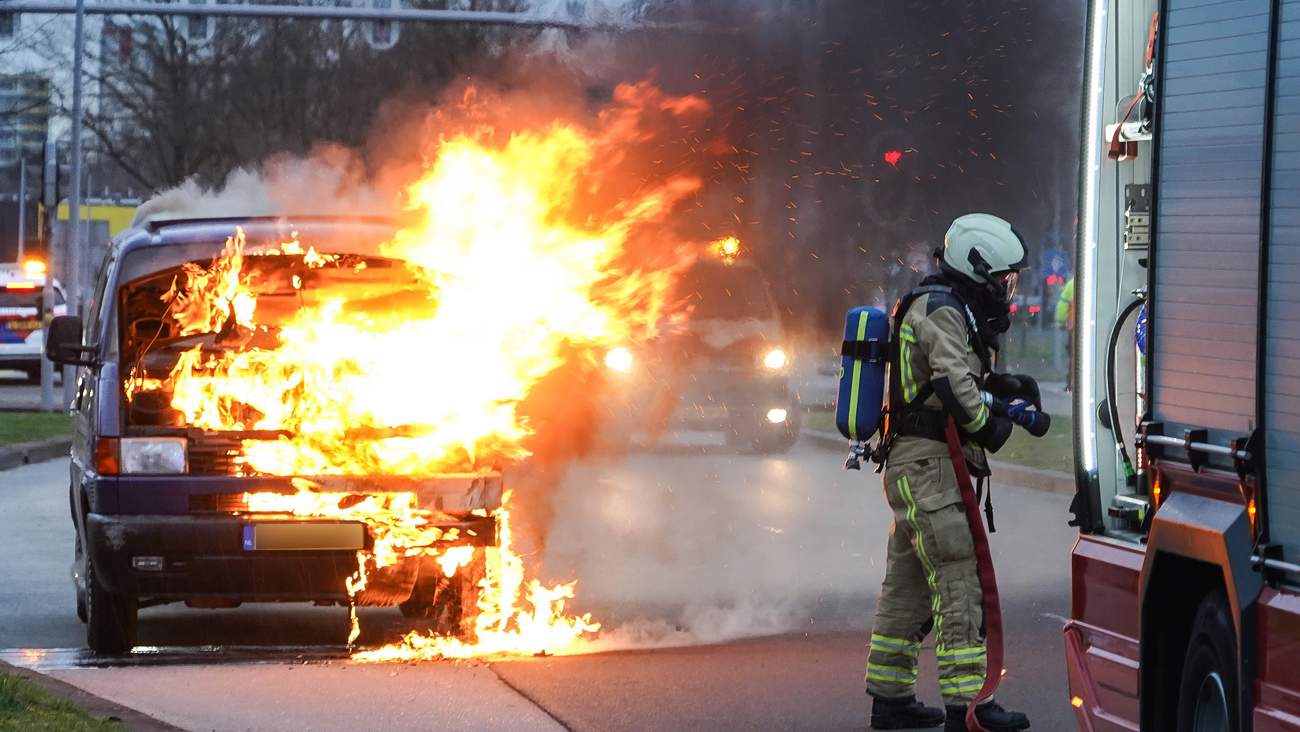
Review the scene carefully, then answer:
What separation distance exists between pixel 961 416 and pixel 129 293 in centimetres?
422

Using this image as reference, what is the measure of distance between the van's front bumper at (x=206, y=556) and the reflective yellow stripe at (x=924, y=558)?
2.48 metres

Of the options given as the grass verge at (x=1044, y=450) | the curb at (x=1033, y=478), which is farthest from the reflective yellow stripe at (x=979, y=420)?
the grass verge at (x=1044, y=450)

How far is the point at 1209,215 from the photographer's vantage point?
17.2 feet

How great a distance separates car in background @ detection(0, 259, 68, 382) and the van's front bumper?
2896 centimetres

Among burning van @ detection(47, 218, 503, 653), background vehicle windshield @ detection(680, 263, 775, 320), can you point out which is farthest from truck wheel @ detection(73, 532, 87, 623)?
background vehicle windshield @ detection(680, 263, 775, 320)

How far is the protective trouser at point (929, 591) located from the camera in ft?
23.5

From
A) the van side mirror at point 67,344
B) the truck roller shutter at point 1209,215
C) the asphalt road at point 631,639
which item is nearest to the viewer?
the truck roller shutter at point 1209,215

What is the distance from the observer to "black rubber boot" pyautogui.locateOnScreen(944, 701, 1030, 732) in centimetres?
714

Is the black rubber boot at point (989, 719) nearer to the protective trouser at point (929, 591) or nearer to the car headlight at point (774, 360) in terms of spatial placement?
the protective trouser at point (929, 591)

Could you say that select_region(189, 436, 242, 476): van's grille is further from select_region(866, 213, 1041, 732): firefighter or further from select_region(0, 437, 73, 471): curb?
select_region(0, 437, 73, 471): curb

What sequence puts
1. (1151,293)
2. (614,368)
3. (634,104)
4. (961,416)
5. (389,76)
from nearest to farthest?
1. (1151,293)
2. (961,416)
3. (634,104)
4. (614,368)
5. (389,76)

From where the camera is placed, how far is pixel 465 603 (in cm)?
957

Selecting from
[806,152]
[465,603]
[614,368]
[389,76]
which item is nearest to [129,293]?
[465,603]

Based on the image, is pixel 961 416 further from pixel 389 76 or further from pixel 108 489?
pixel 389 76
